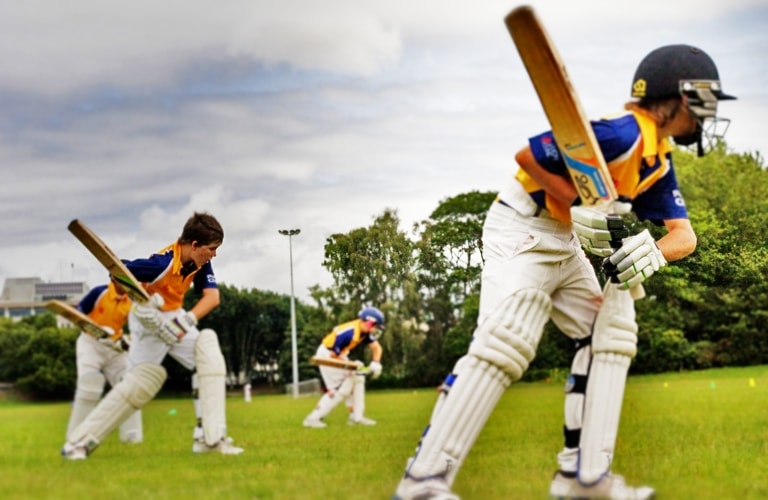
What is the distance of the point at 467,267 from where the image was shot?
7.79 metres

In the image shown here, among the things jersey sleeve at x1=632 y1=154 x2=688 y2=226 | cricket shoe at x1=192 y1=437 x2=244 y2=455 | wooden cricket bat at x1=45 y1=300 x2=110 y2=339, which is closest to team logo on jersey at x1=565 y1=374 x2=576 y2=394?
jersey sleeve at x1=632 y1=154 x2=688 y2=226

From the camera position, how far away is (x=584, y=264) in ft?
18.7

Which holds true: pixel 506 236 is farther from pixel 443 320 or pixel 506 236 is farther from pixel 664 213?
pixel 443 320

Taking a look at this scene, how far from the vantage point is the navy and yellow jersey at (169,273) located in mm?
8477

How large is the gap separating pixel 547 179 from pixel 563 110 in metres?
0.51

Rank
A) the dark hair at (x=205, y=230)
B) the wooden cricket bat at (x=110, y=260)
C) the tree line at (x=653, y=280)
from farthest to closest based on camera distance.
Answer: the dark hair at (x=205, y=230)
the tree line at (x=653, y=280)
the wooden cricket bat at (x=110, y=260)

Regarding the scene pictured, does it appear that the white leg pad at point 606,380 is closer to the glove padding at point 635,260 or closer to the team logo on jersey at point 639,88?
the glove padding at point 635,260

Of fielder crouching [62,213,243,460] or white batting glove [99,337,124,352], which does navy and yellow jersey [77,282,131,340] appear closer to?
white batting glove [99,337,124,352]

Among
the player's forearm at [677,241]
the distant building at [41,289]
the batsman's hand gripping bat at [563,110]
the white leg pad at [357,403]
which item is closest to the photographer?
the batsman's hand gripping bat at [563,110]

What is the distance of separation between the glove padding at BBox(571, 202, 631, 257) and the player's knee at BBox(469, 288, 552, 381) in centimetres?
44

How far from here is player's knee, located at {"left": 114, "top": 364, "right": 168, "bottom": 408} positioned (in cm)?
858

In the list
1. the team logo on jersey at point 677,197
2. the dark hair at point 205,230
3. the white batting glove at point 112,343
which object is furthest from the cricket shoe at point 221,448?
the team logo on jersey at point 677,197

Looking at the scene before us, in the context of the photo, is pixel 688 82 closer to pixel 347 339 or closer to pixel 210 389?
pixel 210 389

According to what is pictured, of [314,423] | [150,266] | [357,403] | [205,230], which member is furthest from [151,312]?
[357,403]
